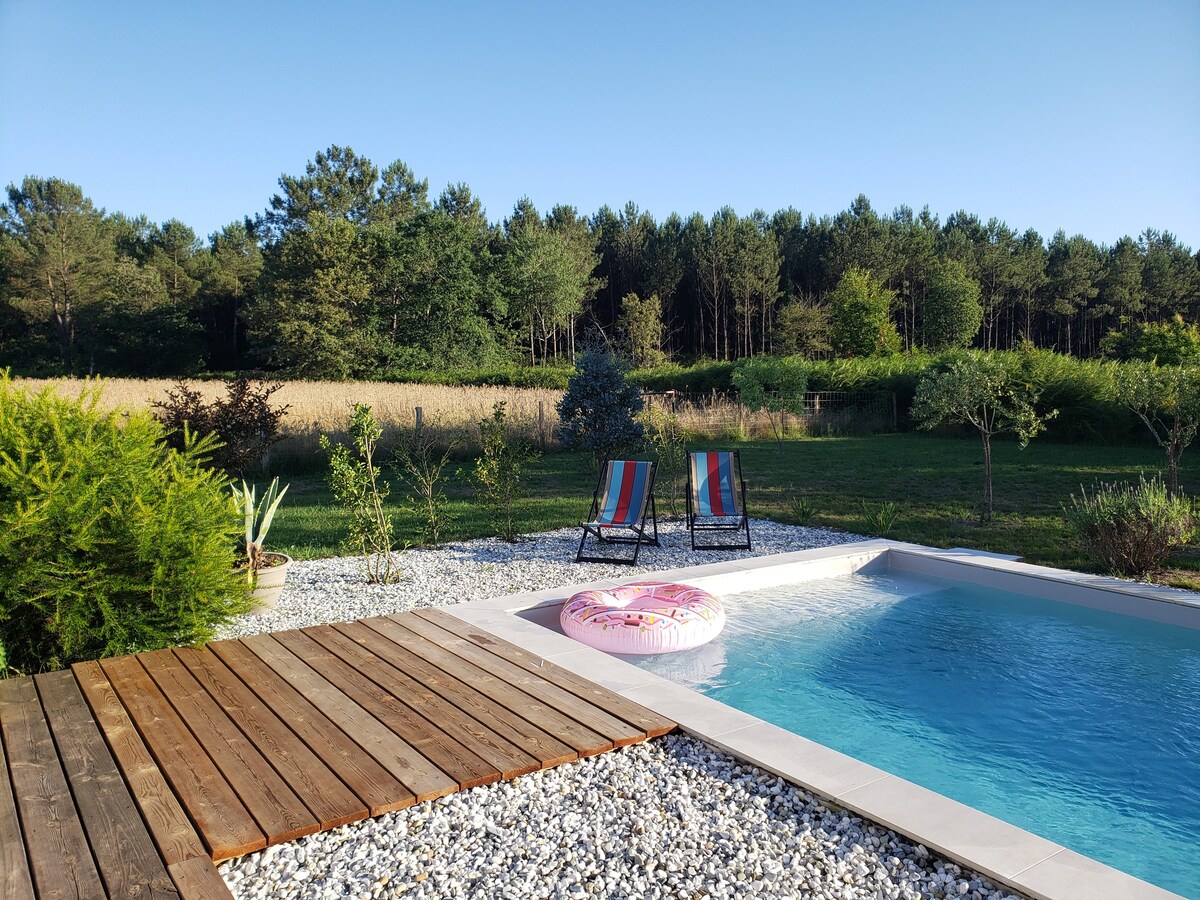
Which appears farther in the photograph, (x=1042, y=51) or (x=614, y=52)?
(x=614, y=52)

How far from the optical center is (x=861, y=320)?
34.9 meters

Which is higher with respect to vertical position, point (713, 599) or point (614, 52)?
point (614, 52)

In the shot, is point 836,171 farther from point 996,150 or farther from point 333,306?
point 333,306

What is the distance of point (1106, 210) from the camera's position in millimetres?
13867

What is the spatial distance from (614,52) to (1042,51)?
5913 mm

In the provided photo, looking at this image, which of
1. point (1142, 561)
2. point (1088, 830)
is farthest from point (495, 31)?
point (1088, 830)

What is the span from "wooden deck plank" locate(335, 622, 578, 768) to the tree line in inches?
1165

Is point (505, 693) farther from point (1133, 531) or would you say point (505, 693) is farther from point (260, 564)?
point (1133, 531)

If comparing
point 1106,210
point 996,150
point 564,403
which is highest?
point 996,150

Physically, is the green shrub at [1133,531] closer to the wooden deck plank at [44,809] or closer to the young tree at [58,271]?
the wooden deck plank at [44,809]

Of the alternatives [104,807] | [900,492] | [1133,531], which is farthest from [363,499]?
[900,492]

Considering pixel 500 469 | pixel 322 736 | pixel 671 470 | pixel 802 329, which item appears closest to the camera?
pixel 322 736

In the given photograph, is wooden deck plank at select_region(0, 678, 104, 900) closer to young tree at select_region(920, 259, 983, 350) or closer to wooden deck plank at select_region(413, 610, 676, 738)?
wooden deck plank at select_region(413, 610, 676, 738)

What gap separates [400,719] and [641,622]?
1.79 m
